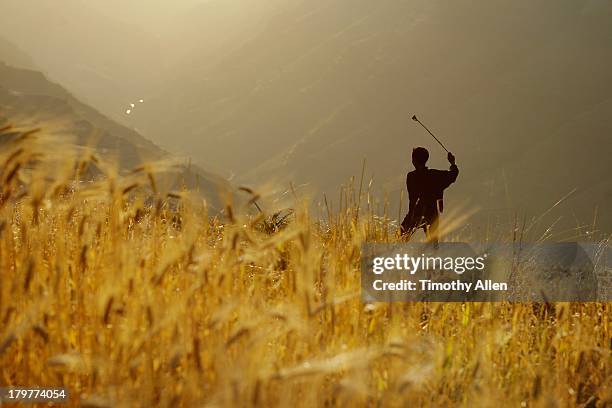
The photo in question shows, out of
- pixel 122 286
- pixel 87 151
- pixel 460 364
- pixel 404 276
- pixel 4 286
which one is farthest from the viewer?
pixel 404 276

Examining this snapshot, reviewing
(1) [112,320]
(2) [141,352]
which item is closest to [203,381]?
(2) [141,352]

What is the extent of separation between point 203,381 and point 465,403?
3.26 ft

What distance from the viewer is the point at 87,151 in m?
2.16

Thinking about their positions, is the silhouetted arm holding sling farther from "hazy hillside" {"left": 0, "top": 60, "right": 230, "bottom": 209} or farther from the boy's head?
"hazy hillside" {"left": 0, "top": 60, "right": 230, "bottom": 209}

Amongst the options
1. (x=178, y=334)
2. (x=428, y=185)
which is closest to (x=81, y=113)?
(x=428, y=185)

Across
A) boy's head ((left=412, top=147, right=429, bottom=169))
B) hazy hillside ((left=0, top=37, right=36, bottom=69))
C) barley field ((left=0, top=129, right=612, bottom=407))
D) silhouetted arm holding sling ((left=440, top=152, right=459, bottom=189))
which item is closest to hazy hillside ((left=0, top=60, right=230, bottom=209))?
boy's head ((left=412, top=147, right=429, bottom=169))

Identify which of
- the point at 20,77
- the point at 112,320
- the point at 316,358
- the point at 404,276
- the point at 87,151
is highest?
the point at 20,77

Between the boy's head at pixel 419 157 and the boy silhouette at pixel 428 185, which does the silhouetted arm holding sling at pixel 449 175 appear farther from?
the boy's head at pixel 419 157

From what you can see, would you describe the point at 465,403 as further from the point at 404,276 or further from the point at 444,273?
the point at 444,273

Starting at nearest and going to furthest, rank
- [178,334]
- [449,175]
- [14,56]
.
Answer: [178,334] → [449,175] → [14,56]

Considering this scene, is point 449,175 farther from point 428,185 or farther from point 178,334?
point 178,334

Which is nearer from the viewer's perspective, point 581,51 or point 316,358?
point 316,358

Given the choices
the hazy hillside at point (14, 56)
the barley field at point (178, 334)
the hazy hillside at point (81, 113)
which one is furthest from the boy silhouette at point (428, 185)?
the hazy hillside at point (14, 56)

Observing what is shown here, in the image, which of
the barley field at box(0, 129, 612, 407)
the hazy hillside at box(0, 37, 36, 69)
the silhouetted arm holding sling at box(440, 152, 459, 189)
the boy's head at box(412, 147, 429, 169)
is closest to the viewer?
the barley field at box(0, 129, 612, 407)
